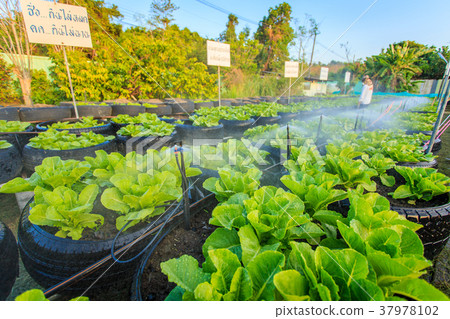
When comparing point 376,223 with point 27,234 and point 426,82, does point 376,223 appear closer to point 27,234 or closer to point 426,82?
point 27,234

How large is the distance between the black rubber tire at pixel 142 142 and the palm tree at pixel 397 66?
13088 millimetres

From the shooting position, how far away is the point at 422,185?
1259 millimetres

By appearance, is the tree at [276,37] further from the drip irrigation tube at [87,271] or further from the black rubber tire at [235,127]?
the drip irrigation tube at [87,271]

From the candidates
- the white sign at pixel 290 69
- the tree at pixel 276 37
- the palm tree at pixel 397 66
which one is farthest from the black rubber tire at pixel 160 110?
the tree at pixel 276 37

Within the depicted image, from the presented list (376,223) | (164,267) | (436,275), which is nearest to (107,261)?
(164,267)

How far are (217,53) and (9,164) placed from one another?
437cm

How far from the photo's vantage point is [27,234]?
0.95 metres

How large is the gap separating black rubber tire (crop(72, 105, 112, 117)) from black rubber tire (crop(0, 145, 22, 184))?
7.09ft

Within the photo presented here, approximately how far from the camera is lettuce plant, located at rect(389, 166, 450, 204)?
1227 millimetres

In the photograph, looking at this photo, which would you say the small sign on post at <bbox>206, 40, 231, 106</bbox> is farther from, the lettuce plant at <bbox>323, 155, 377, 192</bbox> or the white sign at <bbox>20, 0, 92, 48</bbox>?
the lettuce plant at <bbox>323, 155, 377, 192</bbox>

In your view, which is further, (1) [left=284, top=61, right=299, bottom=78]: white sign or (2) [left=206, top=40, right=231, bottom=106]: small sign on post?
(1) [left=284, top=61, right=299, bottom=78]: white sign

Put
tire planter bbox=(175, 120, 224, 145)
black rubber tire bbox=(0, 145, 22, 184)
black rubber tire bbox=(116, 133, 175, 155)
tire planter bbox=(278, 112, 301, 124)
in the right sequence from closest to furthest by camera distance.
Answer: black rubber tire bbox=(0, 145, 22, 184)
black rubber tire bbox=(116, 133, 175, 155)
tire planter bbox=(175, 120, 224, 145)
tire planter bbox=(278, 112, 301, 124)

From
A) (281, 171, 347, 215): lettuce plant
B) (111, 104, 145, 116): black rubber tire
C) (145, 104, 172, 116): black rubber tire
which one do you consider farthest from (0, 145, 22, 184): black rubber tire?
(145, 104, 172, 116): black rubber tire

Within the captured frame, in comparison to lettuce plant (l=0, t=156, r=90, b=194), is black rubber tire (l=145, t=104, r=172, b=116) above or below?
above
